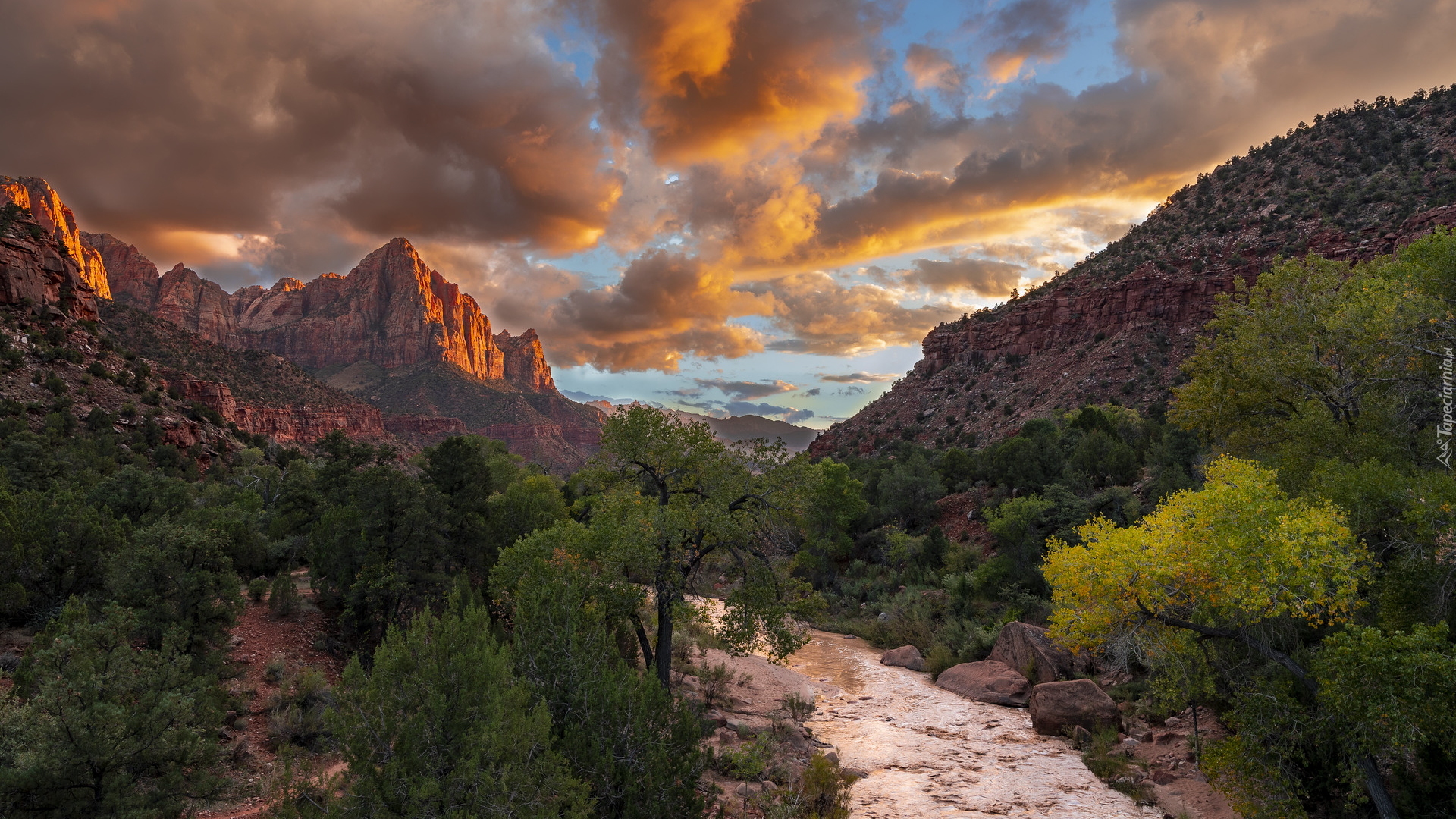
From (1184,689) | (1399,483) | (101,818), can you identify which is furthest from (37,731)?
(1399,483)

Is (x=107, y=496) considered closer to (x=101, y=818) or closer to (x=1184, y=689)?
(x=101, y=818)

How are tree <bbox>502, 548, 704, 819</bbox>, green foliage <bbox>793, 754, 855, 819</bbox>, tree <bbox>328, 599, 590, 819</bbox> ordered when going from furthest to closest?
1. green foliage <bbox>793, 754, 855, 819</bbox>
2. tree <bbox>502, 548, 704, 819</bbox>
3. tree <bbox>328, 599, 590, 819</bbox>

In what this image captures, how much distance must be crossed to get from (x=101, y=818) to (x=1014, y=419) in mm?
65956

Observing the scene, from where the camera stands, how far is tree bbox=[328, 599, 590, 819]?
696cm

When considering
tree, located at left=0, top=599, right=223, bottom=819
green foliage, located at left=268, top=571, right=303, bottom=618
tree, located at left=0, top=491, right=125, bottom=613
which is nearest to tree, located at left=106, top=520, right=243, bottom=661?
tree, located at left=0, top=491, right=125, bottom=613

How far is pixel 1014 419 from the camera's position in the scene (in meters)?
62.5

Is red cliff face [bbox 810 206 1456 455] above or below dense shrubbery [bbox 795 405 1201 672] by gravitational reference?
above

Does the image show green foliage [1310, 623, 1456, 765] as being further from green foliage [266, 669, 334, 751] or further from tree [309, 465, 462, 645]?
tree [309, 465, 462, 645]

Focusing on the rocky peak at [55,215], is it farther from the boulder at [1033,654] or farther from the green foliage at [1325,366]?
the green foliage at [1325,366]

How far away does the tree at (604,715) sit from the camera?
916cm

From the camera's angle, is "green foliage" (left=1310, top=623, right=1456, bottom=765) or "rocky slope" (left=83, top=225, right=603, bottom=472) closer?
"green foliage" (left=1310, top=623, right=1456, bottom=765)

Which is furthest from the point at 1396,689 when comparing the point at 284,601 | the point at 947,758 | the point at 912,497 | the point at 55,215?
the point at 55,215

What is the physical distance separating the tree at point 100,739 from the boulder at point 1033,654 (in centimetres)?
2183

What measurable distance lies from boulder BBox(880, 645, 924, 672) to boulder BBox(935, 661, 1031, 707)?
2.47 m
